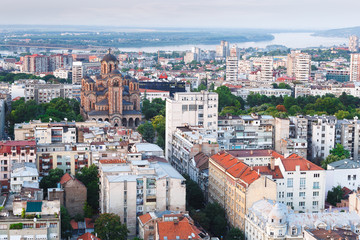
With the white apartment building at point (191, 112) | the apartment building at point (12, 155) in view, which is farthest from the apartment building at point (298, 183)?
the apartment building at point (12, 155)

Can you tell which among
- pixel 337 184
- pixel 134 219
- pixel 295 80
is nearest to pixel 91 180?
pixel 134 219

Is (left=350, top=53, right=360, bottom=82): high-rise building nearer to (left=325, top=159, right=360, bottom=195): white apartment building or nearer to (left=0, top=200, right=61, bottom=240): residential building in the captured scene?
(left=325, top=159, right=360, bottom=195): white apartment building

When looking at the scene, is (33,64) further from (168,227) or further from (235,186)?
(168,227)

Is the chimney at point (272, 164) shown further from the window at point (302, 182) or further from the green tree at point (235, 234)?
the green tree at point (235, 234)

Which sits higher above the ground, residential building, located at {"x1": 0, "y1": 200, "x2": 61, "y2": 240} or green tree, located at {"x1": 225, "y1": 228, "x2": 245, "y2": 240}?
residential building, located at {"x1": 0, "y1": 200, "x2": 61, "y2": 240}

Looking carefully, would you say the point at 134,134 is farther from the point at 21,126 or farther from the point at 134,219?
the point at 134,219

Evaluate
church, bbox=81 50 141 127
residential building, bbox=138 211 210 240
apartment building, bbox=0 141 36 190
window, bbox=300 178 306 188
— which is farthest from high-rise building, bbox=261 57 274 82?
residential building, bbox=138 211 210 240
